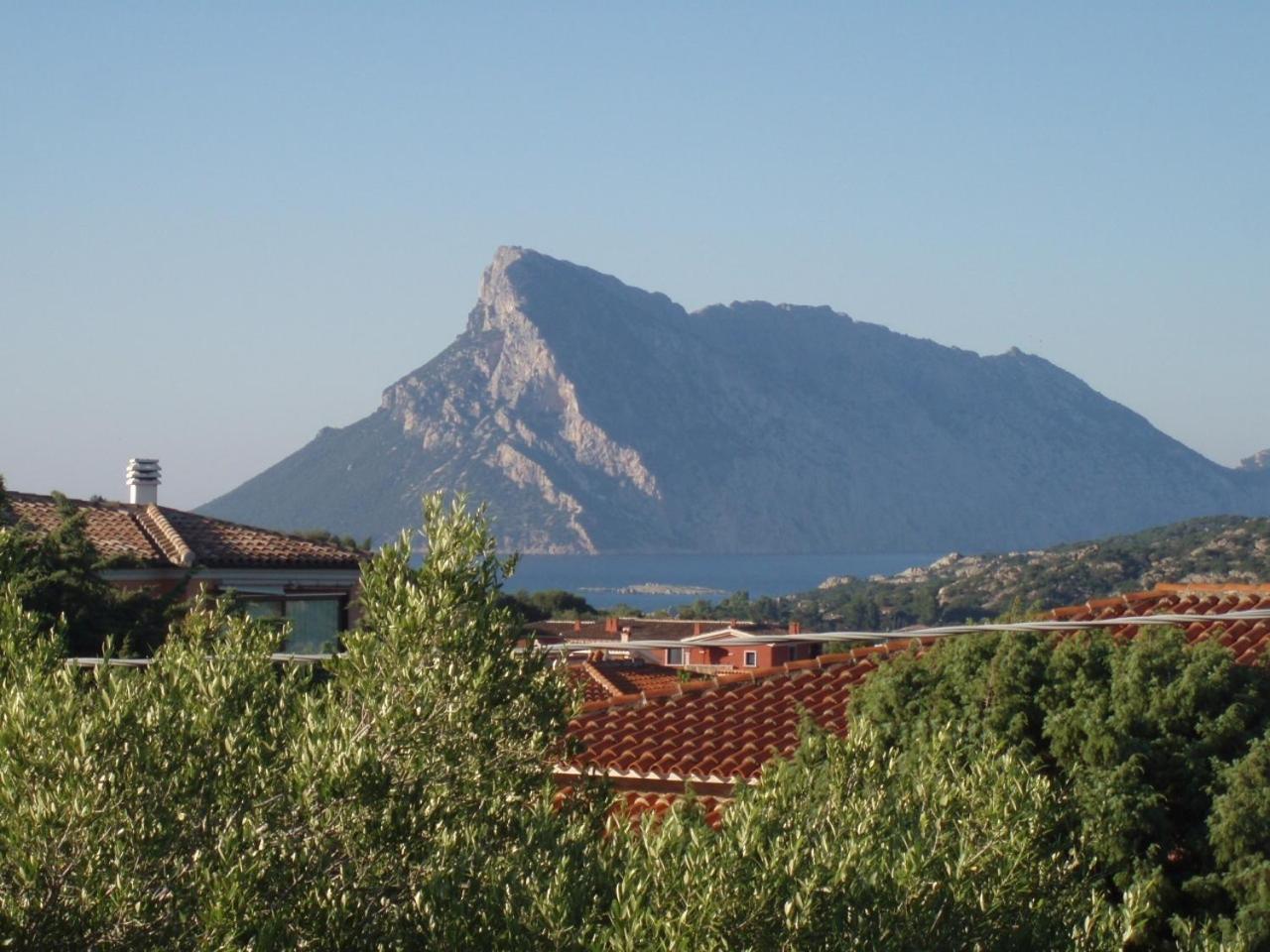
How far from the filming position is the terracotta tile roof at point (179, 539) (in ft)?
82.8

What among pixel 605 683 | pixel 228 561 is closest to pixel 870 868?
pixel 228 561

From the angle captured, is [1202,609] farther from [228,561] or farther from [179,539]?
[179,539]

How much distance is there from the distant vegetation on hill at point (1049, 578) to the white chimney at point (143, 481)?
66.2ft

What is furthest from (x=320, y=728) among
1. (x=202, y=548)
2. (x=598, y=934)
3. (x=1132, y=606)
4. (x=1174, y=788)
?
(x=202, y=548)

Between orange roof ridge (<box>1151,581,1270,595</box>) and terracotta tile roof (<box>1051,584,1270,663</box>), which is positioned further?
orange roof ridge (<box>1151,581,1270,595</box>)

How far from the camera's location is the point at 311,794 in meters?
5.45

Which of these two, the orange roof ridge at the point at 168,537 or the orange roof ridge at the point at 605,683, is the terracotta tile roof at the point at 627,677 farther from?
the orange roof ridge at the point at 168,537

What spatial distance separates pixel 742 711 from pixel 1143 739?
5.93 m

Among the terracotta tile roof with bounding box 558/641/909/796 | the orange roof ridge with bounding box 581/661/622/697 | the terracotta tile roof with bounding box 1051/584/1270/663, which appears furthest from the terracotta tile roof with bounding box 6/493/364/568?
the terracotta tile roof with bounding box 1051/584/1270/663

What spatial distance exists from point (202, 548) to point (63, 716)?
70.2 ft

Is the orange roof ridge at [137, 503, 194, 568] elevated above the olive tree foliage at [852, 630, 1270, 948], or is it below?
above

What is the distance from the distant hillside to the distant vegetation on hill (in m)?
0.07

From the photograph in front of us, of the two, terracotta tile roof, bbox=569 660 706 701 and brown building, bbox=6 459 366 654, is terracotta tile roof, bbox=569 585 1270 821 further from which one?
brown building, bbox=6 459 366 654

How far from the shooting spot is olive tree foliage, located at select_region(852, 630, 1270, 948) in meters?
8.87
